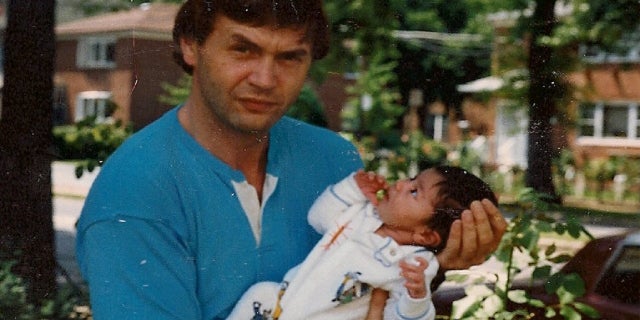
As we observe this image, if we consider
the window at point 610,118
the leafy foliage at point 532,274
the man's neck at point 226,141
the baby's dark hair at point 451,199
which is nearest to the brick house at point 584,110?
the window at point 610,118

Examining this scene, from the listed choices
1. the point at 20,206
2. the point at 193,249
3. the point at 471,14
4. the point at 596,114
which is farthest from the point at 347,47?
the point at 596,114

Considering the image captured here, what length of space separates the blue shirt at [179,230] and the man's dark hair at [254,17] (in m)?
0.20

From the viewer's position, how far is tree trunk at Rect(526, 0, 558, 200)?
3232 mm

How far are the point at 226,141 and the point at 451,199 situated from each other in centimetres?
51

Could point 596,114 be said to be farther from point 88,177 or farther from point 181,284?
point 181,284

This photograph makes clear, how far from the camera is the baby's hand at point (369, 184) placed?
6.56 ft

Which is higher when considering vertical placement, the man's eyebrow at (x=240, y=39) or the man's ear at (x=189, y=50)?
the man's eyebrow at (x=240, y=39)

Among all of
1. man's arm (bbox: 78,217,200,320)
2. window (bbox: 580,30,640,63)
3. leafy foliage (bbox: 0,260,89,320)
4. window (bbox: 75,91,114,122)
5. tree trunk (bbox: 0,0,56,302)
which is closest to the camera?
man's arm (bbox: 78,217,200,320)

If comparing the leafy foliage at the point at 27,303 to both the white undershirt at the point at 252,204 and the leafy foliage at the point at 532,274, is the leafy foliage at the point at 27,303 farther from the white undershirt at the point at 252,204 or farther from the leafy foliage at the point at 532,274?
the white undershirt at the point at 252,204

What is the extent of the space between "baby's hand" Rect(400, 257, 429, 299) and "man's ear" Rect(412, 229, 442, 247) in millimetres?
96

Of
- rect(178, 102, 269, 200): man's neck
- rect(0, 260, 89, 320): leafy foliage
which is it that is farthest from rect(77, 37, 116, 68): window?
rect(178, 102, 269, 200): man's neck

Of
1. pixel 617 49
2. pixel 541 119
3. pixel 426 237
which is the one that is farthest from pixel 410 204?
pixel 617 49

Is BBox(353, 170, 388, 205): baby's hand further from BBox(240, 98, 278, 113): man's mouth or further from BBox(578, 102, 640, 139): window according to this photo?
BBox(578, 102, 640, 139): window

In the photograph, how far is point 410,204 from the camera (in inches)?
77.4
